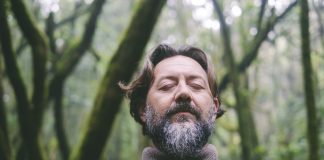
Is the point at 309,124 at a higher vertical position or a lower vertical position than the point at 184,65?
lower

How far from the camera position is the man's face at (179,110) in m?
1.97

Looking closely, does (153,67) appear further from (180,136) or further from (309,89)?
(309,89)

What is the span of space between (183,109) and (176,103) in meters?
0.04

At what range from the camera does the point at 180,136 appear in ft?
6.40

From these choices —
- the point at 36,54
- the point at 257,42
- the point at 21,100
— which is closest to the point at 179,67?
the point at 36,54

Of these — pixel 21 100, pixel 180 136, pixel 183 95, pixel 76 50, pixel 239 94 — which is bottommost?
pixel 239 94

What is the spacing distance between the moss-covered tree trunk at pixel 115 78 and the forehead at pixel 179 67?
1.72m

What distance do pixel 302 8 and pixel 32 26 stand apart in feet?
8.84

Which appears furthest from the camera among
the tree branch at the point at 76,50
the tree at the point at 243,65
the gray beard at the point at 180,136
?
the tree branch at the point at 76,50

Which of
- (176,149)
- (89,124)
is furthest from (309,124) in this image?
(176,149)

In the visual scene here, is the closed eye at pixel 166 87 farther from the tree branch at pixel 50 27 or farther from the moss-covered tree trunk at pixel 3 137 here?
the tree branch at pixel 50 27

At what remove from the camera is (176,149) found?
1.96 m

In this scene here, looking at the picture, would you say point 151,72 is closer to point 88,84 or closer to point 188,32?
point 188,32

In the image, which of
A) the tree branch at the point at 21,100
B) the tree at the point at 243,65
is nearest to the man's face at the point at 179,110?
the tree branch at the point at 21,100
